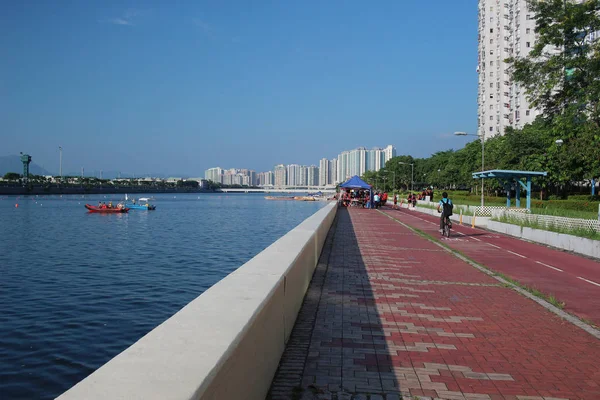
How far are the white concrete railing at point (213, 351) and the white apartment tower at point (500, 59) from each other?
81.8 m

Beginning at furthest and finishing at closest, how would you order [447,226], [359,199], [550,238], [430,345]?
[359,199] < [447,226] < [550,238] < [430,345]

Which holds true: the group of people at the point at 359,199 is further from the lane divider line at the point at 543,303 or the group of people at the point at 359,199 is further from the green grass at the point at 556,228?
the lane divider line at the point at 543,303

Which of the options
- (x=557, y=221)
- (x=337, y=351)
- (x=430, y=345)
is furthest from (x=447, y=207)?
(x=337, y=351)

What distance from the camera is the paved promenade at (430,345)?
4.95 m

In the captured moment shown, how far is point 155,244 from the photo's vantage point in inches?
1240

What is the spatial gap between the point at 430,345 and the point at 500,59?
93045mm

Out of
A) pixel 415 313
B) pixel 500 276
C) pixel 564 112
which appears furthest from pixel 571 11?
pixel 415 313

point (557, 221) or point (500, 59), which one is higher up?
point (500, 59)

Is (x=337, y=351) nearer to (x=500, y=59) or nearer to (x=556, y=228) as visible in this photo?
(x=556, y=228)

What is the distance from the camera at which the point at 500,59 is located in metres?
89.9

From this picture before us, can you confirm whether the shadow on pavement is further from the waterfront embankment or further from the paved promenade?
the waterfront embankment

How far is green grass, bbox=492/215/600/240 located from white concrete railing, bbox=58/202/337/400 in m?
13.9

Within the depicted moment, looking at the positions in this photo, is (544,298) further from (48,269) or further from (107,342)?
(48,269)

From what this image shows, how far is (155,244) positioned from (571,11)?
27.1 meters
